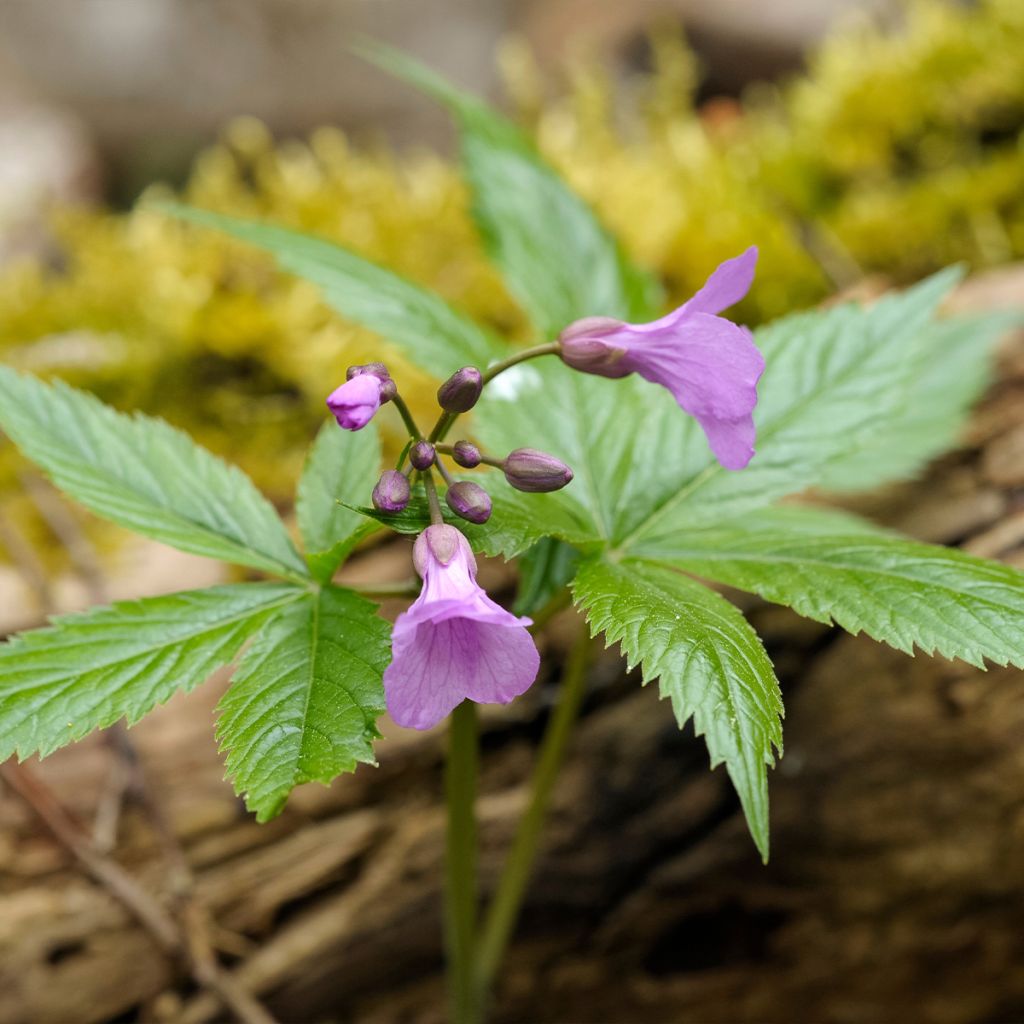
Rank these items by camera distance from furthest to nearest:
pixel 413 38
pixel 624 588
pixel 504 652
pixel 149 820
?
pixel 413 38, pixel 149 820, pixel 624 588, pixel 504 652

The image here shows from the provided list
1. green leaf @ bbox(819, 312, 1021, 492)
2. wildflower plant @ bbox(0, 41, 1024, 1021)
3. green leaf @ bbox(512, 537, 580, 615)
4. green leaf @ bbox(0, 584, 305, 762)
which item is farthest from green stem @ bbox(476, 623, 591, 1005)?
green leaf @ bbox(819, 312, 1021, 492)

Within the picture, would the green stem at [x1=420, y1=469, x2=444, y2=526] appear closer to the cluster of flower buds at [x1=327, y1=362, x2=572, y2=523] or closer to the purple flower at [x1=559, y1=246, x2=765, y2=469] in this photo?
the cluster of flower buds at [x1=327, y1=362, x2=572, y2=523]

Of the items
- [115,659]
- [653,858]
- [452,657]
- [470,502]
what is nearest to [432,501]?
[470,502]

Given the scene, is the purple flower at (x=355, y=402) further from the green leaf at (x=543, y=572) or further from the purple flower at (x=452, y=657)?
the green leaf at (x=543, y=572)

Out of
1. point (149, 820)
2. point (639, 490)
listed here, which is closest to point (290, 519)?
point (149, 820)

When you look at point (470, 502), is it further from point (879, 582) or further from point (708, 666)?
point (879, 582)

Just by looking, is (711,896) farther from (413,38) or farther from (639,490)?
(413,38)
